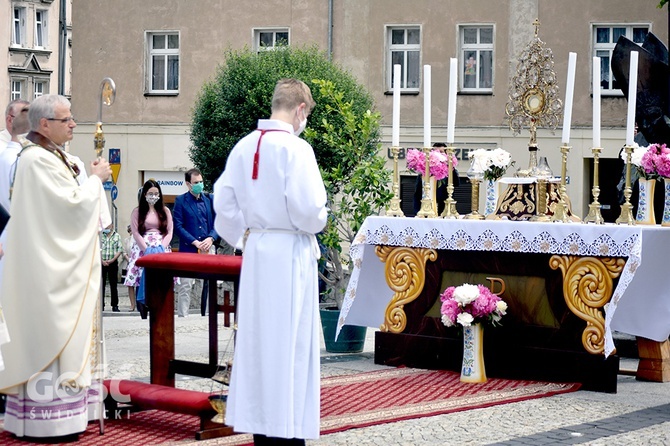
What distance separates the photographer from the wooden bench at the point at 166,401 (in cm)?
800

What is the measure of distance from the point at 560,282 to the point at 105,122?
82.9ft

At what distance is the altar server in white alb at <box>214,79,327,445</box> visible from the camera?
286 inches

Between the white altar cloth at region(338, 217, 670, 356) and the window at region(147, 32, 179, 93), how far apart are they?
74.6 feet

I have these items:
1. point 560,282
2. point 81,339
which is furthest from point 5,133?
point 560,282

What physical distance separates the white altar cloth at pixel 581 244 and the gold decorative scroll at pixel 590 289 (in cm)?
9

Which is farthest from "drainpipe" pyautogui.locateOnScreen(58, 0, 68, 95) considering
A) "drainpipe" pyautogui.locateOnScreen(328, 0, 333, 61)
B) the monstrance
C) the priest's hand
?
the priest's hand

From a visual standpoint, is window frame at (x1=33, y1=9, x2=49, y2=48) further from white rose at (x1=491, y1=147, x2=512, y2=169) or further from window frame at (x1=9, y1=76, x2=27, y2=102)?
white rose at (x1=491, y1=147, x2=512, y2=169)

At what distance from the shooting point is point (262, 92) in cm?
2919

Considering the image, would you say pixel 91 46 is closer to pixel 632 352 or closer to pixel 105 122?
pixel 105 122

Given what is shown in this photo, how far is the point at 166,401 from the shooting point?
8195 mm

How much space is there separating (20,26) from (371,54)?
32808 millimetres

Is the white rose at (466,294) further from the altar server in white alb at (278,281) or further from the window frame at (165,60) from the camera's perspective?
the window frame at (165,60)

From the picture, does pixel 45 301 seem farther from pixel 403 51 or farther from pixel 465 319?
pixel 403 51

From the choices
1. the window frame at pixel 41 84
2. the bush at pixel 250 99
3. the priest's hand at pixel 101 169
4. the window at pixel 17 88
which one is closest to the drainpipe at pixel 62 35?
the window frame at pixel 41 84
